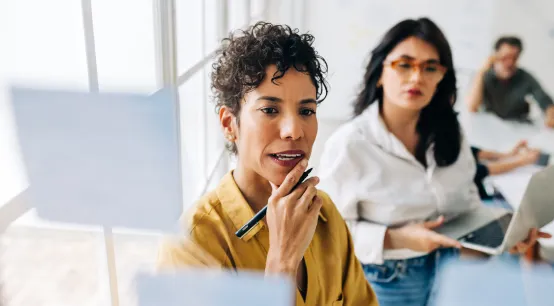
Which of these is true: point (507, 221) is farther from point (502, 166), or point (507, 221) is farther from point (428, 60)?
point (428, 60)

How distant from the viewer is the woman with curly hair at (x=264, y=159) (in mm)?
662

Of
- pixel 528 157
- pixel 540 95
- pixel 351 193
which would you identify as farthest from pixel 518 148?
pixel 351 193

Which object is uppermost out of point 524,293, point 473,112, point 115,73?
point 115,73

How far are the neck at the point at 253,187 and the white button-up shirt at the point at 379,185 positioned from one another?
0.30 meters

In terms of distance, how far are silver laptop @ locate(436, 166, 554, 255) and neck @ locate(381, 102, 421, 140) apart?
0.23 meters

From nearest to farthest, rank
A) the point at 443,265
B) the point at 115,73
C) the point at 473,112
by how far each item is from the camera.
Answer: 1. the point at 115,73
2. the point at 443,265
3. the point at 473,112

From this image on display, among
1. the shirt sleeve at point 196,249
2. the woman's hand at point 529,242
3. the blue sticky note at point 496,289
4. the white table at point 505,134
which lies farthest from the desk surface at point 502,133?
the shirt sleeve at point 196,249

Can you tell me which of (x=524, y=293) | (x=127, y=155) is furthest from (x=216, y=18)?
(x=524, y=293)

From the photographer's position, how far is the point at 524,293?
0.68m

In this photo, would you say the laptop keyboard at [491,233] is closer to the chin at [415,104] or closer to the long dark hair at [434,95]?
the long dark hair at [434,95]

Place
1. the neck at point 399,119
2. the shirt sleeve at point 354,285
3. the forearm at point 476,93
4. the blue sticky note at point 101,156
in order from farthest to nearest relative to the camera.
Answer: the forearm at point 476,93, the neck at point 399,119, the shirt sleeve at point 354,285, the blue sticky note at point 101,156

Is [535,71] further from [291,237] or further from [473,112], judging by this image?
[291,237]

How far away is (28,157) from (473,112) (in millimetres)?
960

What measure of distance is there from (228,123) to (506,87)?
816 millimetres
